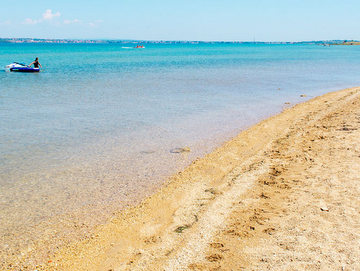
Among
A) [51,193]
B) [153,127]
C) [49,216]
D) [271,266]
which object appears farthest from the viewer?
[153,127]

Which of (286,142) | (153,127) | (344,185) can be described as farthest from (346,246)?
(153,127)

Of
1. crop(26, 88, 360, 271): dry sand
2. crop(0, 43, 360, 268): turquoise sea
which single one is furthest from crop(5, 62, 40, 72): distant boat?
crop(26, 88, 360, 271): dry sand

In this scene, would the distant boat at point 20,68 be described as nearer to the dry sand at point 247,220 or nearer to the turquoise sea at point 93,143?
the turquoise sea at point 93,143

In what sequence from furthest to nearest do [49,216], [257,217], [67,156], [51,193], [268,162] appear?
[67,156] < [268,162] < [51,193] < [49,216] < [257,217]

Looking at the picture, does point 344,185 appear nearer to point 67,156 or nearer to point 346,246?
point 346,246

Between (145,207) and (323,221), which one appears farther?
(145,207)

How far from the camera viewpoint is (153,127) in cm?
1532

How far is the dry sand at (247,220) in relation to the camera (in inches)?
208

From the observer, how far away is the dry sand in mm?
5281

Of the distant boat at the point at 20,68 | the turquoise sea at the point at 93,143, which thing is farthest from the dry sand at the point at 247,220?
the distant boat at the point at 20,68

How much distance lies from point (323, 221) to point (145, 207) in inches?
160

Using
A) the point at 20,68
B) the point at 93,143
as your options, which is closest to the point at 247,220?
the point at 93,143

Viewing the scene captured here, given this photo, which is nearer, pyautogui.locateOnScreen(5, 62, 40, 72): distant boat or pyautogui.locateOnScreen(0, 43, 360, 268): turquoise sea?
pyautogui.locateOnScreen(0, 43, 360, 268): turquoise sea

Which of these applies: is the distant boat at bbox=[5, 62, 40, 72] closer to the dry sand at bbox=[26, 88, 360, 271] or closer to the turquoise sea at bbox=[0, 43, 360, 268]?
the turquoise sea at bbox=[0, 43, 360, 268]
